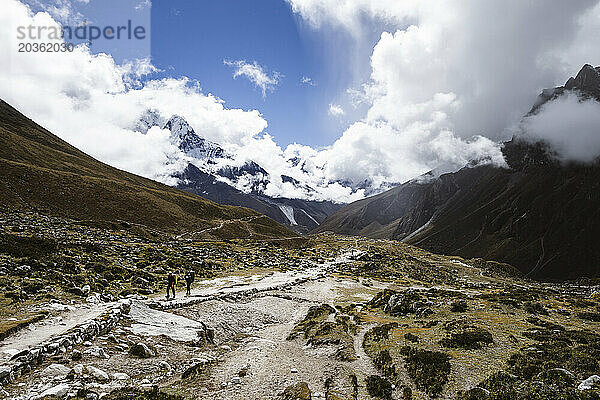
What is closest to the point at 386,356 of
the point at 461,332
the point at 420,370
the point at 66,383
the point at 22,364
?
the point at 420,370

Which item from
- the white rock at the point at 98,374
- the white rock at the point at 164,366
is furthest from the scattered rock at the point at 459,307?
the white rock at the point at 98,374

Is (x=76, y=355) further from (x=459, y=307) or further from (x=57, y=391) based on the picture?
(x=459, y=307)

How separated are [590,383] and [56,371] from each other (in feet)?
79.8

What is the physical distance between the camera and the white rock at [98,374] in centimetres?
1646

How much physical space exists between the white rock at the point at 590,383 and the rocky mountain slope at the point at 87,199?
10805 centimetres

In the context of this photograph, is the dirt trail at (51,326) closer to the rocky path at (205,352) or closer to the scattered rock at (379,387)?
the rocky path at (205,352)

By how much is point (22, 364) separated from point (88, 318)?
7.93 meters

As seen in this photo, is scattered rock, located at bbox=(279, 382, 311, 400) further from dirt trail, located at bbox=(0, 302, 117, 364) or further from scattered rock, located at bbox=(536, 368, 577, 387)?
dirt trail, located at bbox=(0, 302, 117, 364)

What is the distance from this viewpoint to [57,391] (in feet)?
46.2

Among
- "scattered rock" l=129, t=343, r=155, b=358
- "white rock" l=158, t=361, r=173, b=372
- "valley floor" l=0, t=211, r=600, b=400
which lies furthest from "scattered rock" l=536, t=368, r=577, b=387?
"scattered rock" l=129, t=343, r=155, b=358

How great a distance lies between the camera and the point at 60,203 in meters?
97.4

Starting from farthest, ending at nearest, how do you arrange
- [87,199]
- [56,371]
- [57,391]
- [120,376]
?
1. [87,199]
2. [120,376]
3. [56,371]
4. [57,391]

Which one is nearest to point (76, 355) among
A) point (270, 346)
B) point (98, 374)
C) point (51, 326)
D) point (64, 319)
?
point (98, 374)

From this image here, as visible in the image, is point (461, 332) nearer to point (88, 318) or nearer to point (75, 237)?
point (88, 318)
